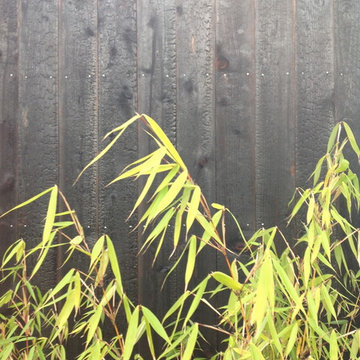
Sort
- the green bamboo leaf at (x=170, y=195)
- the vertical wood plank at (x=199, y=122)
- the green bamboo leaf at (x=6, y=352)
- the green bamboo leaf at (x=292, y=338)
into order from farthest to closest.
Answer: the vertical wood plank at (x=199, y=122)
the green bamboo leaf at (x=6, y=352)
the green bamboo leaf at (x=292, y=338)
the green bamboo leaf at (x=170, y=195)

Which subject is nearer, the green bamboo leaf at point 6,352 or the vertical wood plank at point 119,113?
the green bamboo leaf at point 6,352

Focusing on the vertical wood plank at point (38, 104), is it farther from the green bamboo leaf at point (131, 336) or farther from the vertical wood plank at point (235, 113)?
the green bamboo leaf at point (131, 336)

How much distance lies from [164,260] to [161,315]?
18 centimetres

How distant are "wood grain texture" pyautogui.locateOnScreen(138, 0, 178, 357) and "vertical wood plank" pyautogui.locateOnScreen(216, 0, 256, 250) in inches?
6.1

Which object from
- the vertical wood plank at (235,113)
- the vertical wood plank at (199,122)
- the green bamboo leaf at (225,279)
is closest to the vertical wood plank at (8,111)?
the vertical wood plank at (199,122)

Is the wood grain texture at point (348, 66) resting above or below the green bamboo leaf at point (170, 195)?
above

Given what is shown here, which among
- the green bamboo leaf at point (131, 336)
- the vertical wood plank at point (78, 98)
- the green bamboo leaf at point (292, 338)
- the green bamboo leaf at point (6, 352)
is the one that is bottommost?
the green bamboo leaf at point (6, 352)

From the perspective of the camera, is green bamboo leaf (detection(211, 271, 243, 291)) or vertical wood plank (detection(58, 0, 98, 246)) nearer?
green bamboo leaf (detection(211, 271, 243, 291))

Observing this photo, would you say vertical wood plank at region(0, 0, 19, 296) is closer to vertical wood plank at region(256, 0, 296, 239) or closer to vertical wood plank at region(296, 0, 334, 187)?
vertical wood plank at region(256, 0, 296, 239)

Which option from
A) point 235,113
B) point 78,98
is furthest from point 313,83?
point 78,98

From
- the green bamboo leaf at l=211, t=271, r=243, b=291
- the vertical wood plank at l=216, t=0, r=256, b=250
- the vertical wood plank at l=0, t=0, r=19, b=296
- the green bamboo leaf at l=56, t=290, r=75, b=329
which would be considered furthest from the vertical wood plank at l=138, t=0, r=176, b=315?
the green bamboo leaf at l=211, t=271, r=243, b=291

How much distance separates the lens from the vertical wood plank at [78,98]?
6.28 ft

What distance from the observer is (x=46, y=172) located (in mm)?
1916

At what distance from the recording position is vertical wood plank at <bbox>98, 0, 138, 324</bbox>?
191cm
